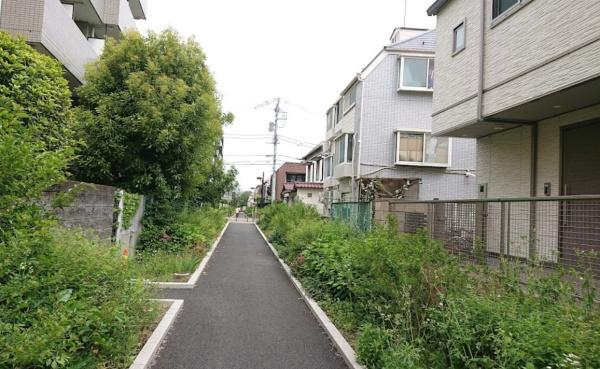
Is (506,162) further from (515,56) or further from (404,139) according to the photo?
(404,139)

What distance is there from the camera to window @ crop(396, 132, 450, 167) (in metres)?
20.6

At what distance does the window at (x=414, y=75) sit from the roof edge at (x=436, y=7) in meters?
7.59

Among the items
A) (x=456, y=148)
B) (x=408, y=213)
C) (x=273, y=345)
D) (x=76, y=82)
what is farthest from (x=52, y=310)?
(x=456, y=148)

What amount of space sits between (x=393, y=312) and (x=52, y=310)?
11.9 ft

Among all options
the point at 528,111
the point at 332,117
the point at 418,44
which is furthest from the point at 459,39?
the point at 332,117

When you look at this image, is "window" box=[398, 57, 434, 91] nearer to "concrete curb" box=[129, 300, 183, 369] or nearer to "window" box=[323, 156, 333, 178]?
"window" box=[323, 156, 333, 178]

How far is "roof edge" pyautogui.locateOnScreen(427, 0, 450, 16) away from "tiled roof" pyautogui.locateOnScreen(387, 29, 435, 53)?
758 centimetres

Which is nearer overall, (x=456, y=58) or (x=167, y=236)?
(x=456, y=58)

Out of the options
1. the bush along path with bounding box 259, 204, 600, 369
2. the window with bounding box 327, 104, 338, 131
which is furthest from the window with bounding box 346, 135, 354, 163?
the bush along path with bounding box 259, 204, 600, 369

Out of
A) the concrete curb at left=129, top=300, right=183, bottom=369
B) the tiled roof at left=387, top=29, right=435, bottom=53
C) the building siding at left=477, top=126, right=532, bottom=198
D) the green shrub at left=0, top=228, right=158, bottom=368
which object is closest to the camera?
the green shrub at left=0, top=228, right=158, bottom=368

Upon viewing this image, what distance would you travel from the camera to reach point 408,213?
1001 centimetres

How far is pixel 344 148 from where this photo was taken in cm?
2383

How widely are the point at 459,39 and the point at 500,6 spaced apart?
188 centimetres

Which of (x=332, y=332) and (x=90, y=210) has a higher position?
(x=90, y=210)
